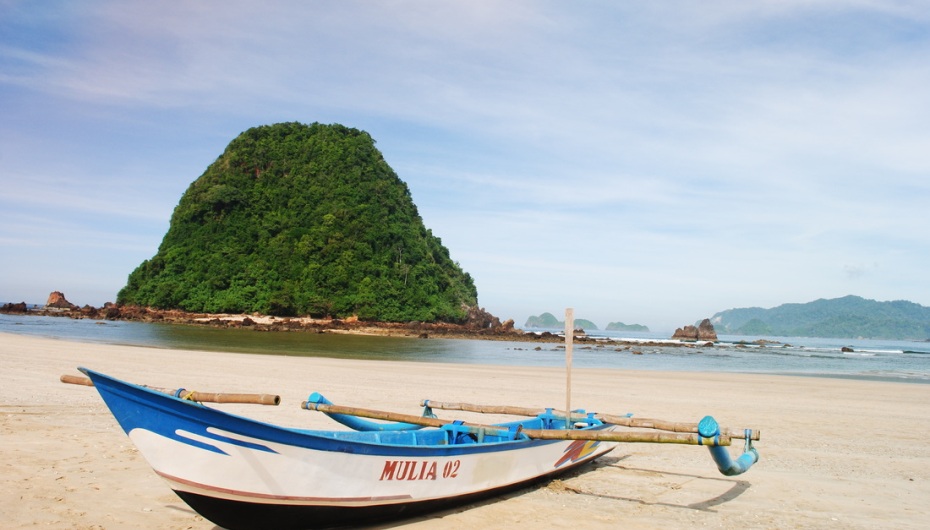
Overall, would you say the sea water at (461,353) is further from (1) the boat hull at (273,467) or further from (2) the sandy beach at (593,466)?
(1) the boat hull at (273,467)

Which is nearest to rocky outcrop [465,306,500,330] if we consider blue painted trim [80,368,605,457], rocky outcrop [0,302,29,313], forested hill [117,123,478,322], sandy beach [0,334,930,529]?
forested hill [117,123,478,322]

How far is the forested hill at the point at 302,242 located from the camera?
228 ft

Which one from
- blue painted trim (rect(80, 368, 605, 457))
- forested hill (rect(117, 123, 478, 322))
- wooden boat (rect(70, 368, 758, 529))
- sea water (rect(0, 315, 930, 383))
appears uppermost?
forested hill (rect(117, 123, 478, 322))

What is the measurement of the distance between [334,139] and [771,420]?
80.7 m

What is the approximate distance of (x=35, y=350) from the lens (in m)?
21.7

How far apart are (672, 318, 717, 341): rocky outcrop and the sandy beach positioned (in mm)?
79639

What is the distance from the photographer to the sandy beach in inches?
236

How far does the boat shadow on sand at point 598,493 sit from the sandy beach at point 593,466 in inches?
1.0

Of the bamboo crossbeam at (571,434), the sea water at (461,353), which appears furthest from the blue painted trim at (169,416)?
the sea water at (461,353)

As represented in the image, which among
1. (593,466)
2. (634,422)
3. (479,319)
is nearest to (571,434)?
(634,422)

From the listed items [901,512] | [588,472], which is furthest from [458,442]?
[901,512]

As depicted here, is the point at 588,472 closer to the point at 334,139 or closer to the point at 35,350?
the point at 35,350

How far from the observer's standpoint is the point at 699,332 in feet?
315

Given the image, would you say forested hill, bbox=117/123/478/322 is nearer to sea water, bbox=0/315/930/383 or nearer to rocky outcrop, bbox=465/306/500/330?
rocky outcrop, bbox=465/306/500/330
